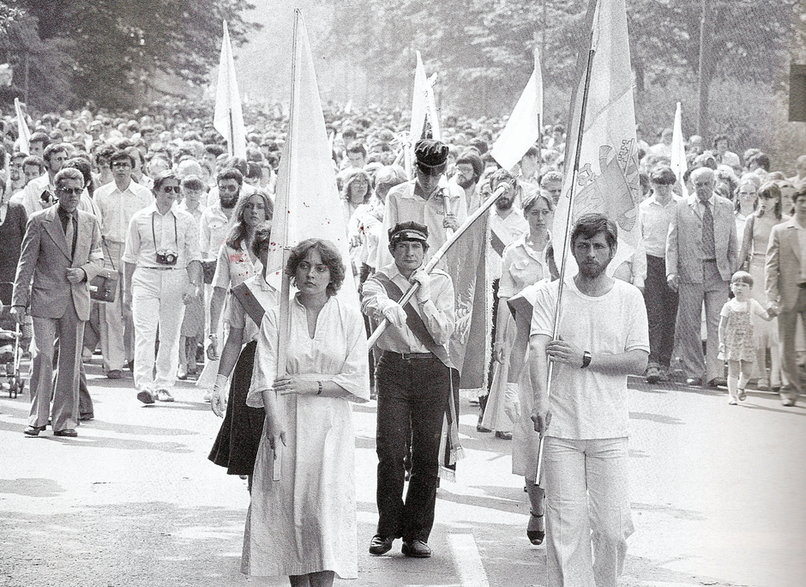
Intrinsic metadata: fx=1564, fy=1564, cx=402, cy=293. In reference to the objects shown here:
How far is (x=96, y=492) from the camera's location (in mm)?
9422

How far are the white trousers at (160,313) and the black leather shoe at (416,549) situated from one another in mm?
5747

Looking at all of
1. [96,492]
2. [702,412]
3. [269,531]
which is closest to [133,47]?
[702,412]

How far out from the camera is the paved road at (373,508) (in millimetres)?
7535

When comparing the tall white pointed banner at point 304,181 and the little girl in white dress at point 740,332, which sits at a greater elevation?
the tall white pointed banner at point 304,181

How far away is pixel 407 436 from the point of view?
809 centimetres

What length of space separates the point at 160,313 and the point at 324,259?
7.05m

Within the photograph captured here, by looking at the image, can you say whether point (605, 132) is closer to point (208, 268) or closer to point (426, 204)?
point (426, 204)

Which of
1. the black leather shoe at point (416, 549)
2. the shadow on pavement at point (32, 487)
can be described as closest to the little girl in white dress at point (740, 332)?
the black leather shoe at point (416, 549)

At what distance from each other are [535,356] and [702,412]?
7.03m

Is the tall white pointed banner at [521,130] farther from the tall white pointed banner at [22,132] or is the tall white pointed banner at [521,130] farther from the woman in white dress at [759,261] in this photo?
the tall white pointed banner at [22,132]

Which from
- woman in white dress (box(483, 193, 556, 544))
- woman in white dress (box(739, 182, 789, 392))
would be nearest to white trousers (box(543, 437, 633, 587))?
woman in white dress (box(483, 193, 556, 544))

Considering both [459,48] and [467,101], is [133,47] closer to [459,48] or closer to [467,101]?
[459,48]

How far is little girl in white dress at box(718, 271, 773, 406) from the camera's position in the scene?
13531 mm

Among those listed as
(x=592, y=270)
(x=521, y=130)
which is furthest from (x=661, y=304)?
(x=592, y=270)
